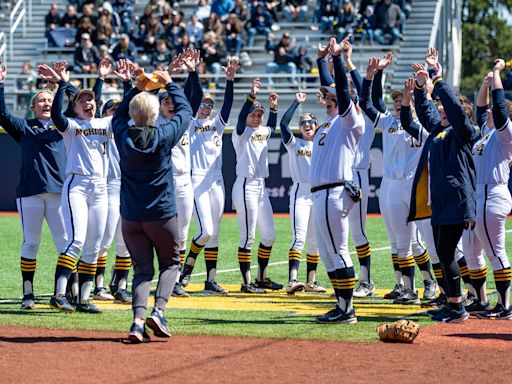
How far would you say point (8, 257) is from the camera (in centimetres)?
1606

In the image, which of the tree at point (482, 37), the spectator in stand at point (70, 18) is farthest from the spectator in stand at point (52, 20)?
the tree at point (482, 37)

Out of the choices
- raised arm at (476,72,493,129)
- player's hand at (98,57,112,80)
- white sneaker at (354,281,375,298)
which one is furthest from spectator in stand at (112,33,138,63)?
raised arm at (476,72,493,129)

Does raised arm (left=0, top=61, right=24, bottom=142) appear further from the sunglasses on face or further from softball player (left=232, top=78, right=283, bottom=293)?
the sunglasses on face

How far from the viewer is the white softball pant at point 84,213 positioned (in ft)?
33.3

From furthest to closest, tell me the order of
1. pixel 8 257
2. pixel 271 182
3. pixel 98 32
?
pixel 98 32, pixel 271 182, pixel 8 257

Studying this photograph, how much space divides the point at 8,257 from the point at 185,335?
7.81 meters

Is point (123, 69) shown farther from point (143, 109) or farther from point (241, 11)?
point (241, 11)

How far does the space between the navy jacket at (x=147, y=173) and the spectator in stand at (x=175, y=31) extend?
63.8 ft

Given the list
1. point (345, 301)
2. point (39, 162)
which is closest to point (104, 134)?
point (39, 162)

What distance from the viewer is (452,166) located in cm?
938

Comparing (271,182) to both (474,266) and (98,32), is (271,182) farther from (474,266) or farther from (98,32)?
(474,266)

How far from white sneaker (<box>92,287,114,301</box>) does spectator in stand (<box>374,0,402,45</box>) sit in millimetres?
16662

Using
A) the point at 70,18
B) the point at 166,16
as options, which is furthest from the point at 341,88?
the point at 70,18

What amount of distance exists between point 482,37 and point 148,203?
47753mm
